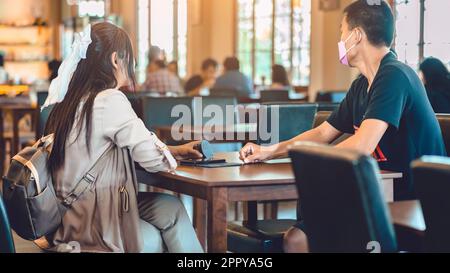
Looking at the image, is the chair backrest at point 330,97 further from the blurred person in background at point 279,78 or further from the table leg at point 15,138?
the table leg at point 15,138

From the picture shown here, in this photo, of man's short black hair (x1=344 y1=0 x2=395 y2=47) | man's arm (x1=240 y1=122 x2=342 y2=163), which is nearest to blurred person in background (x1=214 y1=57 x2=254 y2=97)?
man's arm (x1=240 y1=122 x2=342 y2=163)

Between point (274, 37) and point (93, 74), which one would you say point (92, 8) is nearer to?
point (274, 37)

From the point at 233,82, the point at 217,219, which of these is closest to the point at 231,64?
the point at 233,82

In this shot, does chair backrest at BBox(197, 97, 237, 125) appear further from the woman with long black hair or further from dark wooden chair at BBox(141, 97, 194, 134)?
the woman with long black hair


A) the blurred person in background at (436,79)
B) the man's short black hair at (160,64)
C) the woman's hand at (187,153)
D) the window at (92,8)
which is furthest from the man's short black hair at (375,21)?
the window at (92,8)

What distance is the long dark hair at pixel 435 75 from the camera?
5145 millimetres

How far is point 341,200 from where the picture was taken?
5.69 feet

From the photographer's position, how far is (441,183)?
5.51 ft

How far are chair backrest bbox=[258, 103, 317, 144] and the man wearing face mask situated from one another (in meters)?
1.51

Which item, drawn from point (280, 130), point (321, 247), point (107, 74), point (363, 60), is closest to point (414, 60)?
point (280, 130)

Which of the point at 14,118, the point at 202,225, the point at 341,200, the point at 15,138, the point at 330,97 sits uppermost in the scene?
the point at 341,200

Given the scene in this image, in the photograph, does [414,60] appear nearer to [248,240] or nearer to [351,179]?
[248,240]

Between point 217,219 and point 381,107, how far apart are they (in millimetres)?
667
